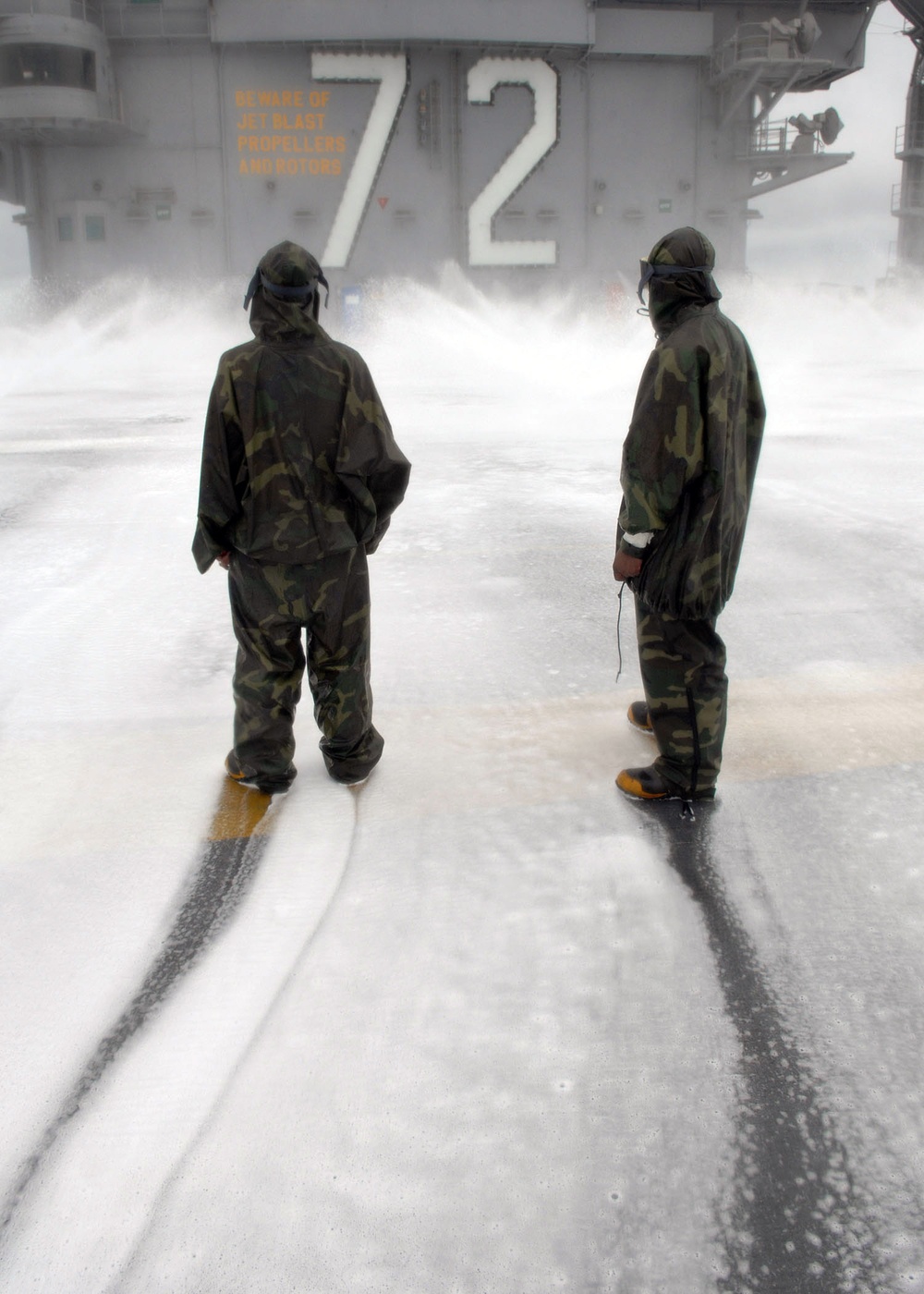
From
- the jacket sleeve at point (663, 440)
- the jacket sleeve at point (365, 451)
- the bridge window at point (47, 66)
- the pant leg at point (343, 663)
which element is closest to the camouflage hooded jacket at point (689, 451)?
the jacket sleeve at point (663, 440)

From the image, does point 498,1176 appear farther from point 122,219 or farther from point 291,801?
point 122,219

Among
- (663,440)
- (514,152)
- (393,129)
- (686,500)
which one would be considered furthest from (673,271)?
(514,152)

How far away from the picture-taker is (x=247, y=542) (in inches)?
96.8

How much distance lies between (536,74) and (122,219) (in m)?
8.68

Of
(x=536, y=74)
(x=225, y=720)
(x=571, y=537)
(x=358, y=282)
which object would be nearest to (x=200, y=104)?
(x=358, y=282)

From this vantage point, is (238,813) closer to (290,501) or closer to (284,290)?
(290,501)

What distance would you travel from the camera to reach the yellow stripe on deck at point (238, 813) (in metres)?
2.49

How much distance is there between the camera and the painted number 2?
18.8 metres

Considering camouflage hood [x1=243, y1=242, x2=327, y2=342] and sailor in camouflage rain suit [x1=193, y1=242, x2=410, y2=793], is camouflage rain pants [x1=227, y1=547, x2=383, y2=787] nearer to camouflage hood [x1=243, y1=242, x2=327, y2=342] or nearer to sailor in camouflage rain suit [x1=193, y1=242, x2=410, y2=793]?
sailor in camouflage rain suit [x1=193, y1=242, x2=410, y2=793]

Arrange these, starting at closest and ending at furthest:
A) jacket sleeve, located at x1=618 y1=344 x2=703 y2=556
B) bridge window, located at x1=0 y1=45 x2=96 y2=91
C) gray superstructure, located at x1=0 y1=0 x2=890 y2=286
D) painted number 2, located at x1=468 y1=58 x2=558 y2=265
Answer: jacket sleeve, located at x1=618 y1=344 x2=703 y2=556, bridge window, located at x1=0 y1=45 x2=96 y2=91, gray superstructure, located at x1=0 y1=0 x2=890 y2=286, painted number 2, located at x1=468 y1=58 x2=558 y2=265

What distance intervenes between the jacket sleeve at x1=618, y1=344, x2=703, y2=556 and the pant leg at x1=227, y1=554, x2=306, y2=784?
90 cm

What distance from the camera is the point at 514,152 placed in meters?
19.1

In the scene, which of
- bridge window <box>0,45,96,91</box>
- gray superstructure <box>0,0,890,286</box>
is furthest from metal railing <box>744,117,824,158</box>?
bridge window <box>0,45,96,91</box>

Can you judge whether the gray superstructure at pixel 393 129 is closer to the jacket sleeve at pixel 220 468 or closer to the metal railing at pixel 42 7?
the metal railing at pixel 42 7
